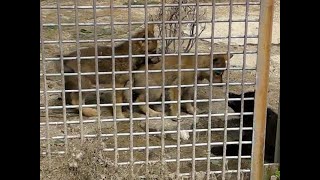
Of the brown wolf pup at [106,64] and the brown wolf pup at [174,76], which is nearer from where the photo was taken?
the brown wolf pup at [106,64]

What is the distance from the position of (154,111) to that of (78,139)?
2.33 meters

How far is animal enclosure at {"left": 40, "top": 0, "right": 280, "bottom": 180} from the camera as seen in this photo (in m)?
4.36

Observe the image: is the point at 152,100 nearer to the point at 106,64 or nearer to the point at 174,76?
the point at 174,76

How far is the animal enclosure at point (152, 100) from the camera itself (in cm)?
436

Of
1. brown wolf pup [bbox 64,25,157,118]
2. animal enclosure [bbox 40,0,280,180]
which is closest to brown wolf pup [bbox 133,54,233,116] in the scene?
animal enclosure [bbox 40,0,280,180]

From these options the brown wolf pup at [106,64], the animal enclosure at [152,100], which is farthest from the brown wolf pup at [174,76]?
the brown wolf pup at [106,64]

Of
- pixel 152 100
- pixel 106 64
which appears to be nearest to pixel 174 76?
pixel 152 100

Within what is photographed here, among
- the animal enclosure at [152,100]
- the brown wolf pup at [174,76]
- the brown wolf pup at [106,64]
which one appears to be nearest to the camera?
the animal enclosure at [152,100]

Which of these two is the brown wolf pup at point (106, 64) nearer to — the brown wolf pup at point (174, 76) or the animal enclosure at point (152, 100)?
the animal enclosure at point (152, 100)

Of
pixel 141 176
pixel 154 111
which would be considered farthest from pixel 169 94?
pixel 141 176

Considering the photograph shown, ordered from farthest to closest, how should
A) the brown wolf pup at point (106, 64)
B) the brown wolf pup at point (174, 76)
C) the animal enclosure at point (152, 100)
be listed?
the brown wolf pup at point (174, 76) → the brown wolf pup at point (106, 64) → the animal enclosure at point (152, 100)

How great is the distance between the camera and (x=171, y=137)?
20.4ft

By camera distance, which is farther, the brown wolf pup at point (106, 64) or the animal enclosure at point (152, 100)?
the brown wolf pup at point (106, 64)

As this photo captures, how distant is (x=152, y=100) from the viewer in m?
6.34
